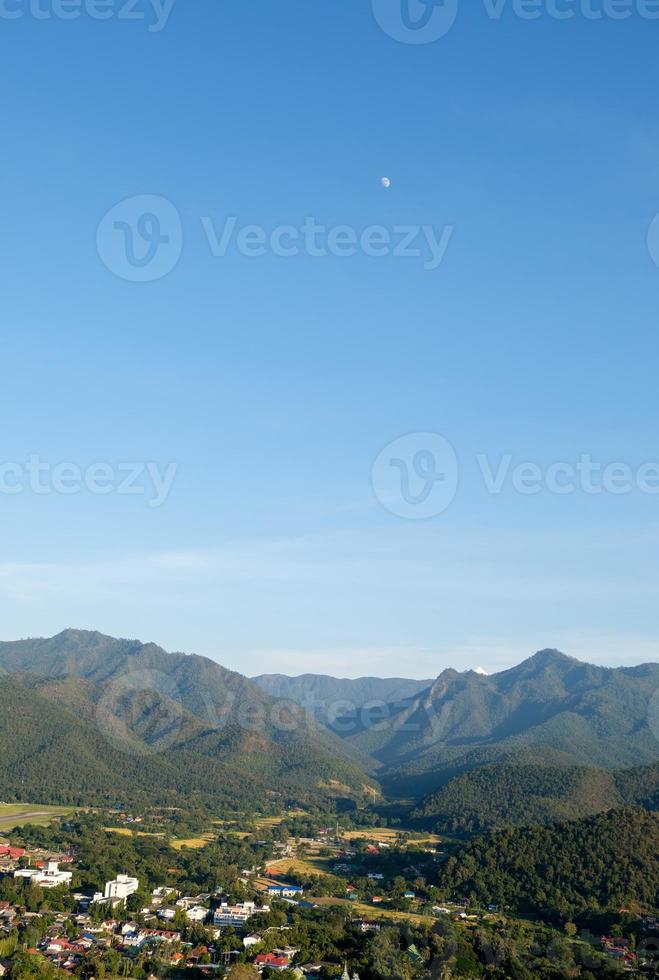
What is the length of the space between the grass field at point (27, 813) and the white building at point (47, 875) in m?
26.4

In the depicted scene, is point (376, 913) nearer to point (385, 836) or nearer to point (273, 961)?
point (273, 961)

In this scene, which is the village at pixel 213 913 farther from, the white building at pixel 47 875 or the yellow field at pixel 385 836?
the yellow field at pixel 385 836

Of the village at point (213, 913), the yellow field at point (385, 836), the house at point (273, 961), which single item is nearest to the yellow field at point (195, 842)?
the village at point (213, 913)

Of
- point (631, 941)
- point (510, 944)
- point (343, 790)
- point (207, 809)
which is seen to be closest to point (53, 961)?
point (510, 944)

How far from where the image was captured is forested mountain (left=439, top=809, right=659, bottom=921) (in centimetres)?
6053

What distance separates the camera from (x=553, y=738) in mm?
195500

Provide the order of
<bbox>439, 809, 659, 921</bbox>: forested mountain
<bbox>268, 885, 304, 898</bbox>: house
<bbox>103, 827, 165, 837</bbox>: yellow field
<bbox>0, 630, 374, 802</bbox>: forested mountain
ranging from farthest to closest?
<bbox>0, 630, 374, 802</bbox>: forested mountain → <bbox>103, 827, 165, 837</bbox>: yellow field → <bbox>268, 885, 304, 898</bbox>: house → <bbox>439, 809, 659, 921</bbox>: forested mountain

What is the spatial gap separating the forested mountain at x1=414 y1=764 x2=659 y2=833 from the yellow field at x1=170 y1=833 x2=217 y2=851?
2843 centimetres

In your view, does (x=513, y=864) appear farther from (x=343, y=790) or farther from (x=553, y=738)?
(x=553, y=738)

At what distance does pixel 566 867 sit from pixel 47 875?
3689 cm

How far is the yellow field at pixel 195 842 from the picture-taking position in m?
84.1

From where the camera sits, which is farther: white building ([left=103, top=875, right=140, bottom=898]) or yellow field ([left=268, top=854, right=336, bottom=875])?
yellow field ([left=268, top=854, right=336, bottom=875])
